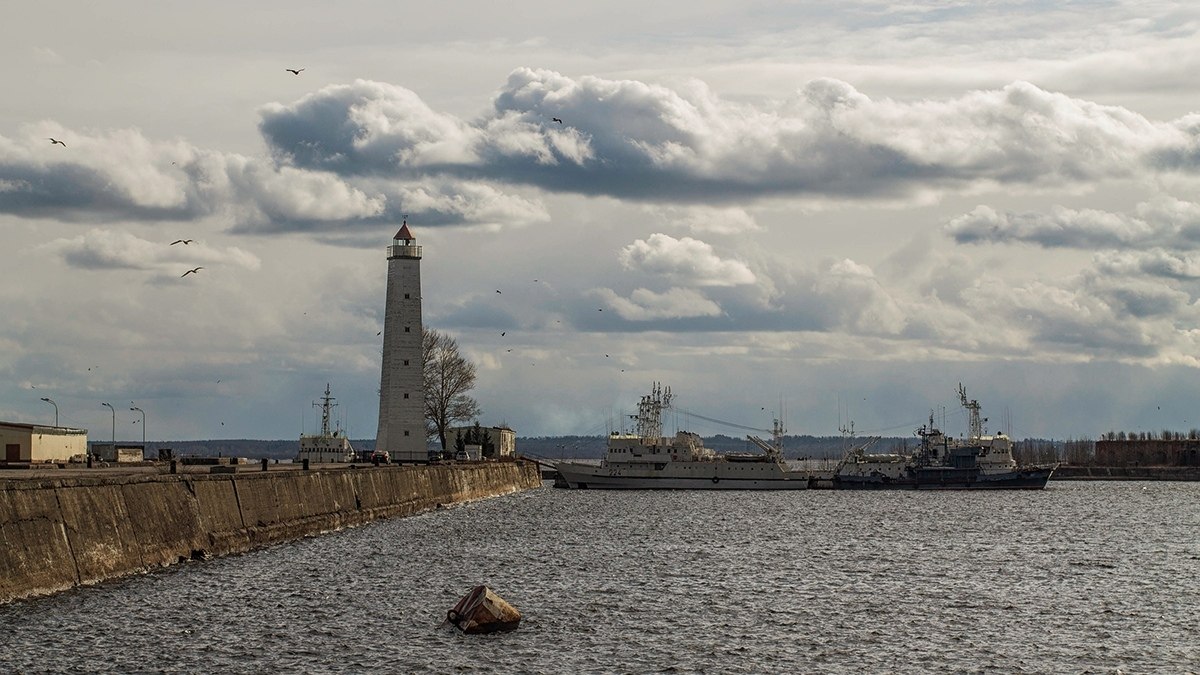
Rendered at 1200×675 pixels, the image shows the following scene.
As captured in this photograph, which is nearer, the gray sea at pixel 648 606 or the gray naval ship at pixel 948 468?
the gray sea at pixel 648 606

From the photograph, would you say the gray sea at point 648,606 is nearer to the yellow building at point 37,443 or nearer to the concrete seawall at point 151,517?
the concrete seawall at point 151,517

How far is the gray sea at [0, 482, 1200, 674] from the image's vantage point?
29.9 metres

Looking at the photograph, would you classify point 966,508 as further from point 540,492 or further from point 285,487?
point 285,487

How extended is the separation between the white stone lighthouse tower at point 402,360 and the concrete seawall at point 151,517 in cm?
2371

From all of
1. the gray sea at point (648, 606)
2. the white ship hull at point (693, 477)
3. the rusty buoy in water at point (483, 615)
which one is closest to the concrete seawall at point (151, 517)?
the gray sea at point (648, 606)

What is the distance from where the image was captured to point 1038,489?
134 meters

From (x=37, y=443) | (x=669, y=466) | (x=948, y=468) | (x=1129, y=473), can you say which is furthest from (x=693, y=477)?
(x=1129, y=473)

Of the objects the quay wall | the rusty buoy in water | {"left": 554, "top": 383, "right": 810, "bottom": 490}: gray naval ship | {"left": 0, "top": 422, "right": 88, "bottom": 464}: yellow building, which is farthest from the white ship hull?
the rusty buoy in water

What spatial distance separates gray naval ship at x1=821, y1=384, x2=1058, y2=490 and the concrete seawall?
215ft

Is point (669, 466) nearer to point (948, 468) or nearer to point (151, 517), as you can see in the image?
point (948, 468)

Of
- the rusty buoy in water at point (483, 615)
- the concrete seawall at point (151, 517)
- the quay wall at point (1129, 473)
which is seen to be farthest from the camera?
the quay wall at point (1129, 473)

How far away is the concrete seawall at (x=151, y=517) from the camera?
33.8 metres

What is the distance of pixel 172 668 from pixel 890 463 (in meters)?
106

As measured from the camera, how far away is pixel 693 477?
400 ft
